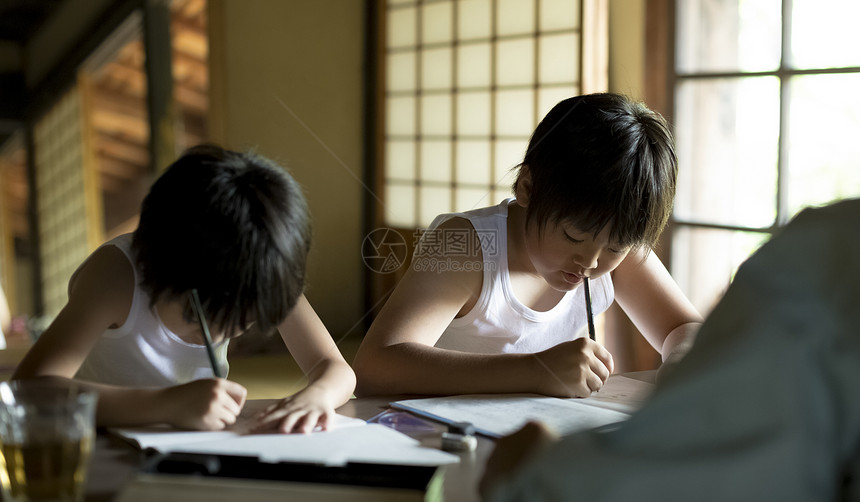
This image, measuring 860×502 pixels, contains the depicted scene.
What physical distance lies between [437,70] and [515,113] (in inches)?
11.0

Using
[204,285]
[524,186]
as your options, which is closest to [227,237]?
[204,285]

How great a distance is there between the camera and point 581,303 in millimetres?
1038

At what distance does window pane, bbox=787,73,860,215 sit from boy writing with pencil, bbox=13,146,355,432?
1.28m

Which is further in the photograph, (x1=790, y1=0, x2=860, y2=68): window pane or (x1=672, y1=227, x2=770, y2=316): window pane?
(x1=672, y1=227, x2=770, y2=316): window pane

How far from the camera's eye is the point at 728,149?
6.10 ft

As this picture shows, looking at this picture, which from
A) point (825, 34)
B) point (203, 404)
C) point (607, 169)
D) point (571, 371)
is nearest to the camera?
point (203, 404)

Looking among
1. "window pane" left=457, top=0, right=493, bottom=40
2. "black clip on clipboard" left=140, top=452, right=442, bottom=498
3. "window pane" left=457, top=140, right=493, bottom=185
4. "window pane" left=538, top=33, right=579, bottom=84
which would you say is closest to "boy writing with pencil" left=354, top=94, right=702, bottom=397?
"black clip on clipboard" left=140, top=452, right=442, bottom=498

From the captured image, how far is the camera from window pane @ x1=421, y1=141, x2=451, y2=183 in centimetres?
221

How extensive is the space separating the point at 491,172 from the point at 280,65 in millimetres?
713

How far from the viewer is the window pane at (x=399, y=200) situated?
211cm

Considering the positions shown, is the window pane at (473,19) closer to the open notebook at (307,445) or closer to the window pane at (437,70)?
the window pane at (437,70)

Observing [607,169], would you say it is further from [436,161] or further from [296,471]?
[436,161]

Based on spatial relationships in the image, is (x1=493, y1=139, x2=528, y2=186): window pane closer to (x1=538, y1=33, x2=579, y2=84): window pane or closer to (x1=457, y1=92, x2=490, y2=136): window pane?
(x1=457, y1=92, x2=490, y2=136): window pane

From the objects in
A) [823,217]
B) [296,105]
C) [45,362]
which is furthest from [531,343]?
[296,105]
